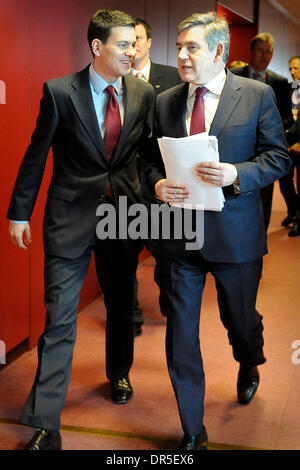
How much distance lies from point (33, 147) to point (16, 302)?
1225mm

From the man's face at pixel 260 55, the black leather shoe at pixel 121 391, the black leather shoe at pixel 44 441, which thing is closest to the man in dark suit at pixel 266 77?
the man's face at pixel 260 55

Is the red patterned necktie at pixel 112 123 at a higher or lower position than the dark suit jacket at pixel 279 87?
higher

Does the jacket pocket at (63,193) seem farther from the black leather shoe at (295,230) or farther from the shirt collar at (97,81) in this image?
the black leather shoe at (295,230)

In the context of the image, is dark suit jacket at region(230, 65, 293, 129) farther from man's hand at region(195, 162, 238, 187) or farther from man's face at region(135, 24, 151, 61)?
man's hand at region(195, 162, 238, 187)

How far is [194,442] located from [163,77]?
237 cm

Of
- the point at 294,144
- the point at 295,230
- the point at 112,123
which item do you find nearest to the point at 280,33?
the point at 295,230

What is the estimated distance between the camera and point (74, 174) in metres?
3.12

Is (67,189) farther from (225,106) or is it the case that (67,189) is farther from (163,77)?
(163,77)

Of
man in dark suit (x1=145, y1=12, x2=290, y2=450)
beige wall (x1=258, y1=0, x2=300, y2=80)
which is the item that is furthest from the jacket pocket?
beige wall (x1=258, y1=0, x2=300, y2=80)

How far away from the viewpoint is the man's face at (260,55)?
5906 millimetres

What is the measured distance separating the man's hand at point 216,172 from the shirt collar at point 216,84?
33 cm

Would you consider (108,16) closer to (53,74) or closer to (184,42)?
(184,42)
